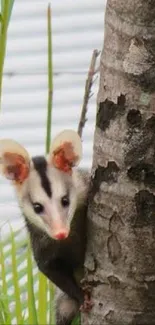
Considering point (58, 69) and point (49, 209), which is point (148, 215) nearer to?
point (49, 209)

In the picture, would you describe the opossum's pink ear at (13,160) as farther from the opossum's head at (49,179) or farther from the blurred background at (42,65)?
the blurred background at (42,65)

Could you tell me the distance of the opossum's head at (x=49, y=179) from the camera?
175cm

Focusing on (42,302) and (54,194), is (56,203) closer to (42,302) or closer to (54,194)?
(54,194)

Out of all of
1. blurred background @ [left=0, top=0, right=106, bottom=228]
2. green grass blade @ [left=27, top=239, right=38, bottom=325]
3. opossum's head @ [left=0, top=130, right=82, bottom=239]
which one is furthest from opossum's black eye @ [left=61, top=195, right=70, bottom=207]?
blurred background @ [left=0, top=0, right=106, bottom=228]

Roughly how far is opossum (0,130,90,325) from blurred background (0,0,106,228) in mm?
1637

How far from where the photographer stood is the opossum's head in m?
1.75

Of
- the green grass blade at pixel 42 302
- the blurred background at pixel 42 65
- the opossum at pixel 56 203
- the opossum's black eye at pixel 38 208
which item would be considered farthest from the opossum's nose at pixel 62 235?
the blurred background at pixel 42 65

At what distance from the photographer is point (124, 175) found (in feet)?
5.03

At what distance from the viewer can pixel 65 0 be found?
397cm

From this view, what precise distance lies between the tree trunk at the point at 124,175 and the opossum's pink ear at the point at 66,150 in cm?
15

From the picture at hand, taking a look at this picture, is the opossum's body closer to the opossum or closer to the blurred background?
the opossum

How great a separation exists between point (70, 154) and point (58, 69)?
6.65ft

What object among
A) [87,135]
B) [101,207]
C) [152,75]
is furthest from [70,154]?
[87,135]

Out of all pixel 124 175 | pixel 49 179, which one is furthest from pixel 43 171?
pixel 124 175
